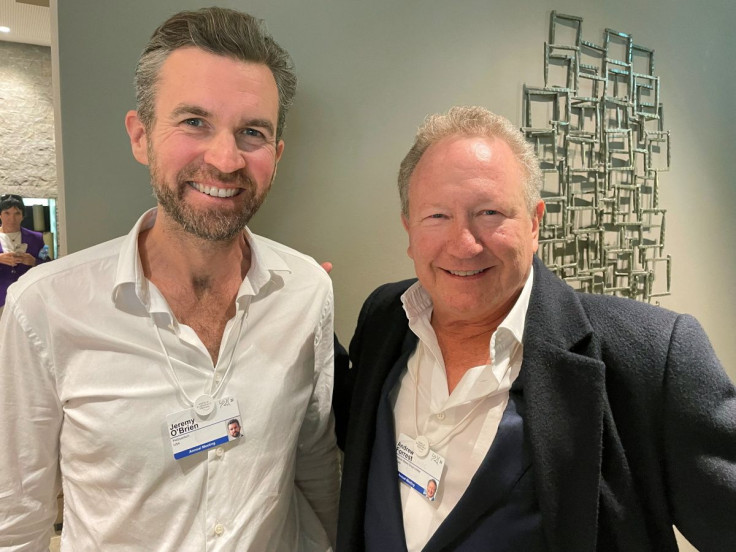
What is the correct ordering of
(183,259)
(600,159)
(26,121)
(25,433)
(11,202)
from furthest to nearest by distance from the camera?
1. (600,159)
2. (26,121)
3. (11,202)
4. (183,259)
5. (25,433)

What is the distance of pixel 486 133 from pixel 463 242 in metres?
0.29

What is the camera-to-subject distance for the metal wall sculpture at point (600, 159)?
224 cm

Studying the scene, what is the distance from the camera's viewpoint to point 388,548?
1.15 meters

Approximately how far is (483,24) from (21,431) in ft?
7.11

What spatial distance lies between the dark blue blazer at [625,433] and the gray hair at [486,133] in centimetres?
32

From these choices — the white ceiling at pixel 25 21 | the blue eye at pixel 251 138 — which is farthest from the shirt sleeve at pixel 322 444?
the white ceiling at pixel 25 21

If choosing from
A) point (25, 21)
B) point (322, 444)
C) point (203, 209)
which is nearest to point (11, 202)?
point (25, 21)

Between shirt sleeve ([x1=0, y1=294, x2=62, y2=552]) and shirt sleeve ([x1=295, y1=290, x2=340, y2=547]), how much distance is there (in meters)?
0.66

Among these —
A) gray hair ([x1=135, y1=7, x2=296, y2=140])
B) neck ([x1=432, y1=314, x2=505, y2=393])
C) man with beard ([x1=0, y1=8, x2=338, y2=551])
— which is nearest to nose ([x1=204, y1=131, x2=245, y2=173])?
man with beard ([x1=0, y1=8, x2=338, y2=551])

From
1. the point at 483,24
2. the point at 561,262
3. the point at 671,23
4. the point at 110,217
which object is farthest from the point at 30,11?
the point at 671,23

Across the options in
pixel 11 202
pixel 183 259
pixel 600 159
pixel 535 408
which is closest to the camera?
pixel 535 408

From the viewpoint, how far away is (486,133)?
1171 millimetres

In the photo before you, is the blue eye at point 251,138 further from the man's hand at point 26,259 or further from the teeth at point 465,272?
the man's hand at point 26,259

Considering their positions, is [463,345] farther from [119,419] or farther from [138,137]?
[138,137]
